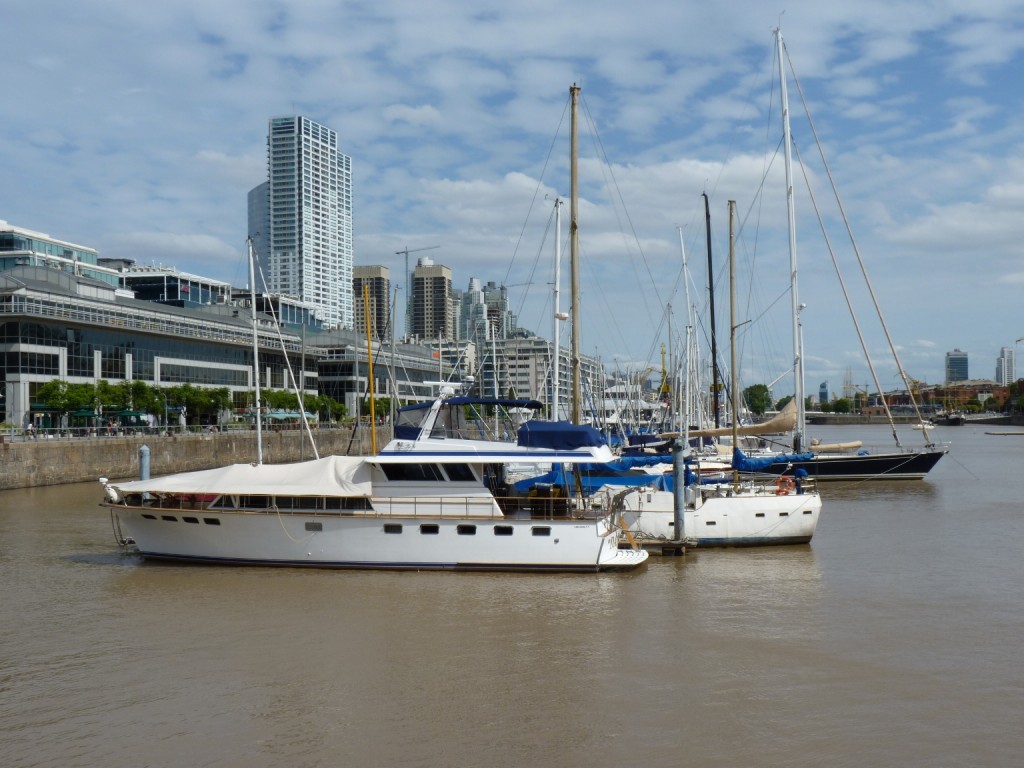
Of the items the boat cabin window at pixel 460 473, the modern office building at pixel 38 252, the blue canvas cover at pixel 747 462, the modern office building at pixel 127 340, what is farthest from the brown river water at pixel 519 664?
the modern office building at pixel 38 252

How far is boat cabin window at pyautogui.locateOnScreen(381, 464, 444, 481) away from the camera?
2692cm

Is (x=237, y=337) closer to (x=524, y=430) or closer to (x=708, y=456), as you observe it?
(x=708, y=456)

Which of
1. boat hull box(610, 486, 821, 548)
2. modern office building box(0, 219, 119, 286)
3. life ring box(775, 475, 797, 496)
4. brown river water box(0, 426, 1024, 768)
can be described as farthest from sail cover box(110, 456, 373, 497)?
modern office building box(0, 219, 119, 286)

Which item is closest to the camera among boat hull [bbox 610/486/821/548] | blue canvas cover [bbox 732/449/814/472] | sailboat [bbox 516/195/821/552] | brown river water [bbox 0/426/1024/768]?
brown river water [bbox 0/426/1024/768]

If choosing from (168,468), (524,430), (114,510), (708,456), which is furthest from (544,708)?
(168,468)

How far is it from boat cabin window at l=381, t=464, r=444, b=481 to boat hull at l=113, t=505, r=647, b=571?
1220mm

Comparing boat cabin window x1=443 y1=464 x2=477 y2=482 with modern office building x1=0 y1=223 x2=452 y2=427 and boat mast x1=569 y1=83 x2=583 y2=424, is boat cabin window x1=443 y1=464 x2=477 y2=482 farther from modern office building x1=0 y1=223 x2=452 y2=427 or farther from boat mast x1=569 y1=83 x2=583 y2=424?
modern office building x1=0 y1=223 x2=452 y2=427

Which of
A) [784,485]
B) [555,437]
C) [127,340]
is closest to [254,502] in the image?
[555,437]

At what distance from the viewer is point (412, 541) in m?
26.4

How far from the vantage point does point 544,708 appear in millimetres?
16125

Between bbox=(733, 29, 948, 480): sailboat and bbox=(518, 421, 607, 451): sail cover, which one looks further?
bbox=(733, 29, 948, 480): sailboat

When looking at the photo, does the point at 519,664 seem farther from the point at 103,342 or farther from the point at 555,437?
the point at 103,342

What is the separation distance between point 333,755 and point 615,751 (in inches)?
166

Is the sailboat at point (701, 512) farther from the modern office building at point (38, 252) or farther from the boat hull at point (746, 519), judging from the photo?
the modern office building at point (38, 252)
